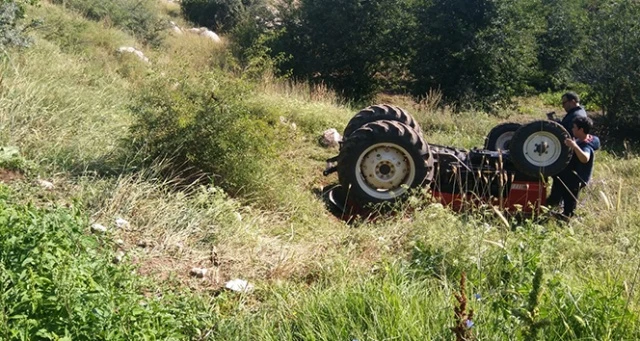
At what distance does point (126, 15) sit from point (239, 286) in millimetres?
16779

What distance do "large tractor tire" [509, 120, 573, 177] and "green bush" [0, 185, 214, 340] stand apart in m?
4.40

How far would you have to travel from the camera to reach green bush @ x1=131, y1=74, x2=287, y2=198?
19.9 ft

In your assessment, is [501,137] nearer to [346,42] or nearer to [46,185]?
[46,185]

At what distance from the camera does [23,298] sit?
3.03m

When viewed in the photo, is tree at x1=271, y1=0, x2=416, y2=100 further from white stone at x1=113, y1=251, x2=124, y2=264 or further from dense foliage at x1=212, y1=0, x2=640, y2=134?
white stone at x1=113, y1=251, x2=124, y2=264

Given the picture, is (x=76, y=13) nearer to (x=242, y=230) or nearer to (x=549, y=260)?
(x=242, y=230)

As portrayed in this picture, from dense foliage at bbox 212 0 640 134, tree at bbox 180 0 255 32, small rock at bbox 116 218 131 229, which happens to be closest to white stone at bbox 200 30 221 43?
tree at bbox 180 0 255 32

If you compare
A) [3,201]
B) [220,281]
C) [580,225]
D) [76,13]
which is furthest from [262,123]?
[76,13]

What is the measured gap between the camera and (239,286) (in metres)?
4.18

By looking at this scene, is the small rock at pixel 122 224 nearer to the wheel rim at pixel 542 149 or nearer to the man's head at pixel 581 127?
the wheel rim at pixel 542 149

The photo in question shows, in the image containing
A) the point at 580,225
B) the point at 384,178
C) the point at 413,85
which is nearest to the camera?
the point at 580,225

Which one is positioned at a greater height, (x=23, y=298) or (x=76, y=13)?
(x=23, y=298)

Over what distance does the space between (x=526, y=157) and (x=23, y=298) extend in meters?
5.49

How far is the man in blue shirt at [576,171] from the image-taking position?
277 inches
